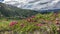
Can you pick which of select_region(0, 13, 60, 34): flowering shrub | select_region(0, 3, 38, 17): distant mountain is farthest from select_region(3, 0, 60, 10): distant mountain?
select_region(0, 13, 60, 34): flowering shrub

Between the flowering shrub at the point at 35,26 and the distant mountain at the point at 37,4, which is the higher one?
the flowering shrub at the point at 35,26

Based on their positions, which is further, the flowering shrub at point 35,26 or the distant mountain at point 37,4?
the distant mountain at point 37,4

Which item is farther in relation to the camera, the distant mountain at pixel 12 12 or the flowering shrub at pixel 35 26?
the distant mountain at pixel 12 12

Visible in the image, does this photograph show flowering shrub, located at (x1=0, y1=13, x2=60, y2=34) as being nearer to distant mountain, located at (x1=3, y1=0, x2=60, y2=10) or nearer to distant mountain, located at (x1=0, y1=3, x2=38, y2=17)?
distant mountain, located at (x1=0, y1=3, x2=38, y2=17)

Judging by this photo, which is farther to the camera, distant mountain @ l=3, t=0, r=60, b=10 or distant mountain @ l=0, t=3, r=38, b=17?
distant mountain @ l=3, t=0, r=60, b=10

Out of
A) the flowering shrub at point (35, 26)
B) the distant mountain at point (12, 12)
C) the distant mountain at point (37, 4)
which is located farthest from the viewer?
the distant mountain at point (37, 4)

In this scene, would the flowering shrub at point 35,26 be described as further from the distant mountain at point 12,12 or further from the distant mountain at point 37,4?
the distant mountain at point 37,4

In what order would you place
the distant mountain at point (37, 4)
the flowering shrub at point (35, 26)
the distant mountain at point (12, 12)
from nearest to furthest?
the flowering shrub at point (35, 26), the distant mountain at point (12, 12), the distant mountain at point (37, 4)

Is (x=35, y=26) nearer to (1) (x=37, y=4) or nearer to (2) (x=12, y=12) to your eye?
(2) (x=12, y=12)

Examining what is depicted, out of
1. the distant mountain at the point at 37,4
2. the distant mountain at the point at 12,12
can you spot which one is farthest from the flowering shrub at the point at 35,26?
the distant mountain at the point at 37,4
